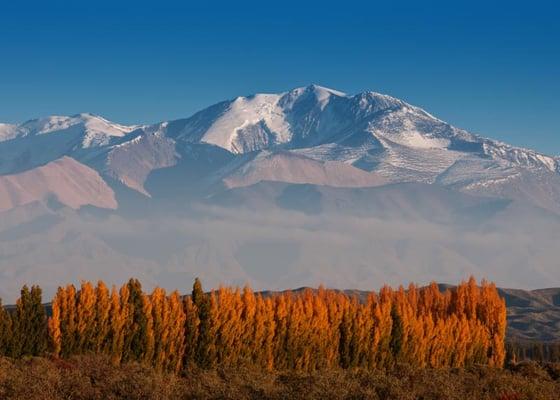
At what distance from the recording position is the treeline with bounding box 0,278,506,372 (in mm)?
92125

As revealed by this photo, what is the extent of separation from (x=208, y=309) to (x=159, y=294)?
18.6 feet

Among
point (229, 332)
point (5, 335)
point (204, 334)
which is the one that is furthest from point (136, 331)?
point (5, 335)

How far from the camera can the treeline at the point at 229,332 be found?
302 feet

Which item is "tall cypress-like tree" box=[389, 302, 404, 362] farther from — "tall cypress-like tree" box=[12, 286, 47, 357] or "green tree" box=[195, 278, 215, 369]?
"tall cypress-like tree" box=[12, 286, 47, 357]

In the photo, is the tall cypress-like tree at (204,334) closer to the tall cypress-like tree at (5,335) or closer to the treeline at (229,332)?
the treeline at (229,332)

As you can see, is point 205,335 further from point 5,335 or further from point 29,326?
point 5,335

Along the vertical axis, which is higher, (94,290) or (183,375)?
(94,290)

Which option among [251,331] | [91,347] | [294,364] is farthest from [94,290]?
[294,364]

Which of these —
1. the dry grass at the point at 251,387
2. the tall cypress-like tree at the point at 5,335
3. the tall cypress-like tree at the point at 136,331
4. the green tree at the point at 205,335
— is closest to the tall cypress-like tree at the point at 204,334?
the green tree at the point at 205,335

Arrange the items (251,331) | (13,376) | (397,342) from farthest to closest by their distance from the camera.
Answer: (397,342), (251,331), (13,376)

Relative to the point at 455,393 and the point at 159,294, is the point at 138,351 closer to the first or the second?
the point at 159,294

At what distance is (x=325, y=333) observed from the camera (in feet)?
361

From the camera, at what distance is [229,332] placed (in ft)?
331

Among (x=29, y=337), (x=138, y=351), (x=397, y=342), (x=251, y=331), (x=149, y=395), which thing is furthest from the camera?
(x=397, y=342)
